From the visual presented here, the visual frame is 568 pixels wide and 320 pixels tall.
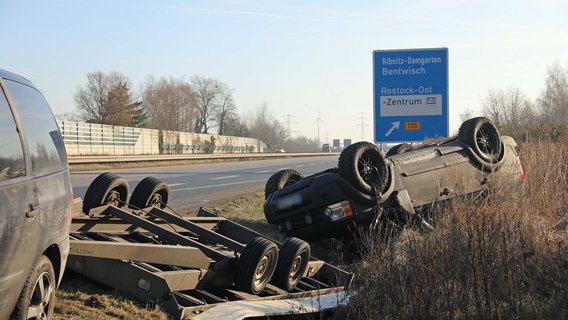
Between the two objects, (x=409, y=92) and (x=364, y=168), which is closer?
(x=364, y=168)

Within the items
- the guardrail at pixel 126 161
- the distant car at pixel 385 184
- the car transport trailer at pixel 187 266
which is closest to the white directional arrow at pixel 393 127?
the distant car at pixel 385 184

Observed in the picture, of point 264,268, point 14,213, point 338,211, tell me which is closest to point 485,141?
point 338,211

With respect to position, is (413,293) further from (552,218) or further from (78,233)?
(552,218)

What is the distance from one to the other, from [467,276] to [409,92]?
402 inches

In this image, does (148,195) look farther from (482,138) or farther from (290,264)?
(482,138)

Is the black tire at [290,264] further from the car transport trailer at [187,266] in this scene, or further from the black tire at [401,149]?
the black tire at [401,149]

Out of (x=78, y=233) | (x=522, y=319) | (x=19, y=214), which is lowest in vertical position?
(x=522, y=319)

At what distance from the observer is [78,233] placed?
18.6ft

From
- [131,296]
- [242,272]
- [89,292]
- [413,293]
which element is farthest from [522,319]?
[89,292]

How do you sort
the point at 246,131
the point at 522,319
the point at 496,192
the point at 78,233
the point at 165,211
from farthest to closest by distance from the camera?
1. the point at 246,131
2. the point at 496,192
3. the point at 165,211
4. the point at 78,233
5. the point at 522,319

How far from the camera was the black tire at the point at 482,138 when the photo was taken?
9289 mm

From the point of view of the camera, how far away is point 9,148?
11.9 ft

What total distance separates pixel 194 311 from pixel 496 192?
477 cm

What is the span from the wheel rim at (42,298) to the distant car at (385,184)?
441 centimetres
